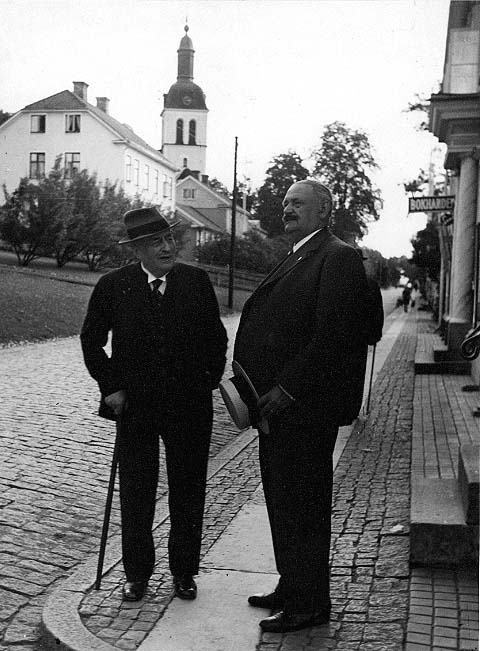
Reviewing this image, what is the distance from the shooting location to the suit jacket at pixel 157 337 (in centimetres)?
462

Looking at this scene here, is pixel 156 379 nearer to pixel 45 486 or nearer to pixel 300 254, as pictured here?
pixel 300 254

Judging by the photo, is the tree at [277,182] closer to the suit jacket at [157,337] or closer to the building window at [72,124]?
the building window at [72,124]

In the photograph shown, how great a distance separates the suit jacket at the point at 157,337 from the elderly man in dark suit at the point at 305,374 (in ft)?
1.31

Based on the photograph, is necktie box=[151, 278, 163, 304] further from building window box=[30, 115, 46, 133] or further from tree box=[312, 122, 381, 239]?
tree box=[312, 122, 381, 239]

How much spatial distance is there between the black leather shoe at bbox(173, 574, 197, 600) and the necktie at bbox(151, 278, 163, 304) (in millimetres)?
1339

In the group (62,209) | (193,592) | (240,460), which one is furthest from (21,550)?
(62,209)

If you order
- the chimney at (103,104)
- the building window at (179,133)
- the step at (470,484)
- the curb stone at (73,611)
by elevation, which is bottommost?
the curb stone at (73,611)

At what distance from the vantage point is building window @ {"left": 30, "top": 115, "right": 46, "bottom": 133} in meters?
62.1

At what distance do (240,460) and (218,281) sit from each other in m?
44.3

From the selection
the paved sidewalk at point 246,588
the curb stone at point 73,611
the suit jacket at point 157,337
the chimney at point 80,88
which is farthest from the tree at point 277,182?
the suit jacket at point 157,337

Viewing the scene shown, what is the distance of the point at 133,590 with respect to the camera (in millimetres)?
4598

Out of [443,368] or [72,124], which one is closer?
[443,368]

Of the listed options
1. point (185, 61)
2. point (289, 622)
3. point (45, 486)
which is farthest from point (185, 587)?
point (185, 61)

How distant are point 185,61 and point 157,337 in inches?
4525
